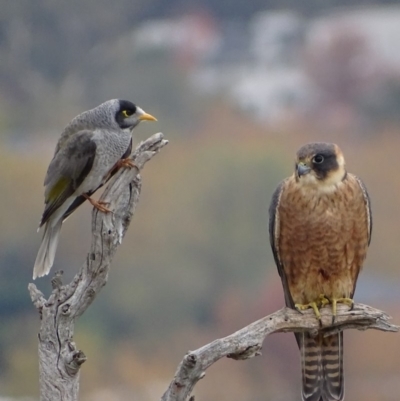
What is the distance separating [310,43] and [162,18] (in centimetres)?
110

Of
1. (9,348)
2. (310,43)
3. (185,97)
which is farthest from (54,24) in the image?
(9,348)

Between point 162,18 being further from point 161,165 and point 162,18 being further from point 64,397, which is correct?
point 64,397

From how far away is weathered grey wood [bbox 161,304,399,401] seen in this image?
106 inches

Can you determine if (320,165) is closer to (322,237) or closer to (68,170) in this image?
(322,237)

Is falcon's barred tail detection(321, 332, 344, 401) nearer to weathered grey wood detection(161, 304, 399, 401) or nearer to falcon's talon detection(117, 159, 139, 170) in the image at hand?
weathered grey wood detection(161, 304, 399, 401)

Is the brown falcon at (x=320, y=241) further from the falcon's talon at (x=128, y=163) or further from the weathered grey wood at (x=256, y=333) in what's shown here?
the falcon's talon at (x=128, y=163)

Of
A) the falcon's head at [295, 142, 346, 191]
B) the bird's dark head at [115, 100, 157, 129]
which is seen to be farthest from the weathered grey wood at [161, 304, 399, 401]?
the bird's dark head at [115, 100, 157, 129]

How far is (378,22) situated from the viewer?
5777 millimetres

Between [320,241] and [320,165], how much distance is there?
0.29 metres

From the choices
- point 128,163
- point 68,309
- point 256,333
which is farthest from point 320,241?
point 68,309

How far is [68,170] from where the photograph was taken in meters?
3.22

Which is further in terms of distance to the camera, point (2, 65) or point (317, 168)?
point (2, 65)

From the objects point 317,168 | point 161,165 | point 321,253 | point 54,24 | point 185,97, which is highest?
point 54,24

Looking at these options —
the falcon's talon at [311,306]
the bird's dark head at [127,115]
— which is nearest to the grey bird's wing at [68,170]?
the bird's dark head at [127,115]
